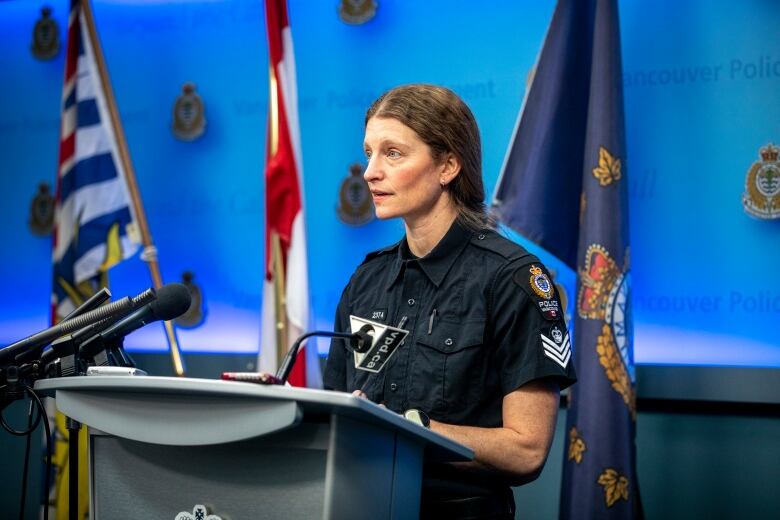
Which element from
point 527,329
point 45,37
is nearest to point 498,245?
point 527,329

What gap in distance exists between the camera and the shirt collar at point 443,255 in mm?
1869

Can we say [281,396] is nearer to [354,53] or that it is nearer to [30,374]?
[30,374]

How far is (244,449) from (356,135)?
276cm

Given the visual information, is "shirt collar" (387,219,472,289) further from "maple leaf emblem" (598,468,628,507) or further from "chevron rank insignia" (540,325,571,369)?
"maple leaf emblem" (598,468,628,507)

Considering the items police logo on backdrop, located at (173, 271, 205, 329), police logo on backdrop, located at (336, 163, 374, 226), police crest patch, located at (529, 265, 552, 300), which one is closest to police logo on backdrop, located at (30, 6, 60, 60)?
police logo on backdrop, located at (173, 271, 205, 329)

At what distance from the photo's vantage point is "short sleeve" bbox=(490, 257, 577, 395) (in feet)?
5.53

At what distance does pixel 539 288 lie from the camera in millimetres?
1769

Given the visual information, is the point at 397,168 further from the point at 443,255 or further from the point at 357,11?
the point at 357,11

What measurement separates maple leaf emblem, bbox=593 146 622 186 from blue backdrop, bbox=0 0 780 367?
44 centimetres

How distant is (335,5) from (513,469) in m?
2.81

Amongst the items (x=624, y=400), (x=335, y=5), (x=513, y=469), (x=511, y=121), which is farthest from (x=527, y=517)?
(x=335, y=5)

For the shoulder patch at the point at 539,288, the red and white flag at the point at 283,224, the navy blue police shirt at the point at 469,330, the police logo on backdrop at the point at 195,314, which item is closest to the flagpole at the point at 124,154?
the police logo on backdrop at the point at 195,314

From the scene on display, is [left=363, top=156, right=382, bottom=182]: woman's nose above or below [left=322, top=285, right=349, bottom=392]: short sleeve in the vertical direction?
above

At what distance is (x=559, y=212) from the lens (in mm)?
3057
